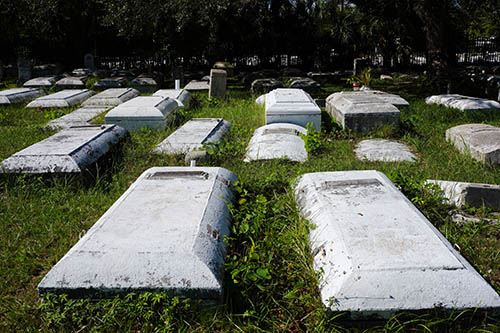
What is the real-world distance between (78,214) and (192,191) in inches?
38.3

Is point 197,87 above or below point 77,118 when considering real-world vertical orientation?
above

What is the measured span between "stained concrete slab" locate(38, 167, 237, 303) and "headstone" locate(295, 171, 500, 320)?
22.4 inches

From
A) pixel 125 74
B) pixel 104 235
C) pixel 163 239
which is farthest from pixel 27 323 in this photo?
pixel 125 74

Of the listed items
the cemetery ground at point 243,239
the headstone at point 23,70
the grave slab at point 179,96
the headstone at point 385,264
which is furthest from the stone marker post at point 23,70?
the headstone at point 385,264

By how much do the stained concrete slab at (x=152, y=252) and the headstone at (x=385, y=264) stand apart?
568 millimetres

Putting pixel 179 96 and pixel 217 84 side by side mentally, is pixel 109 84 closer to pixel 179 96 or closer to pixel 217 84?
pixel 217 84

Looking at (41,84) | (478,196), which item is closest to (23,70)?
(41,84)

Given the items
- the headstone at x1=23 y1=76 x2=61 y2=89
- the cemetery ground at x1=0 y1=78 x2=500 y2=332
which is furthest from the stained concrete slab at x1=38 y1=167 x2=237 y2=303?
the headstone at x1=23 y1=76 x2=61 y2=89

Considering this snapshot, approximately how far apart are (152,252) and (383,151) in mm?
3538

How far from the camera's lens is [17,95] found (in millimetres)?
8812

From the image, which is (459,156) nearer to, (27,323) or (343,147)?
(343,147)

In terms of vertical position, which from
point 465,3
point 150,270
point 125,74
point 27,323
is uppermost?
point 465,3

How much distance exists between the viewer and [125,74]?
45.0 feet

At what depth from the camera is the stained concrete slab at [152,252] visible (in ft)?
6.40
